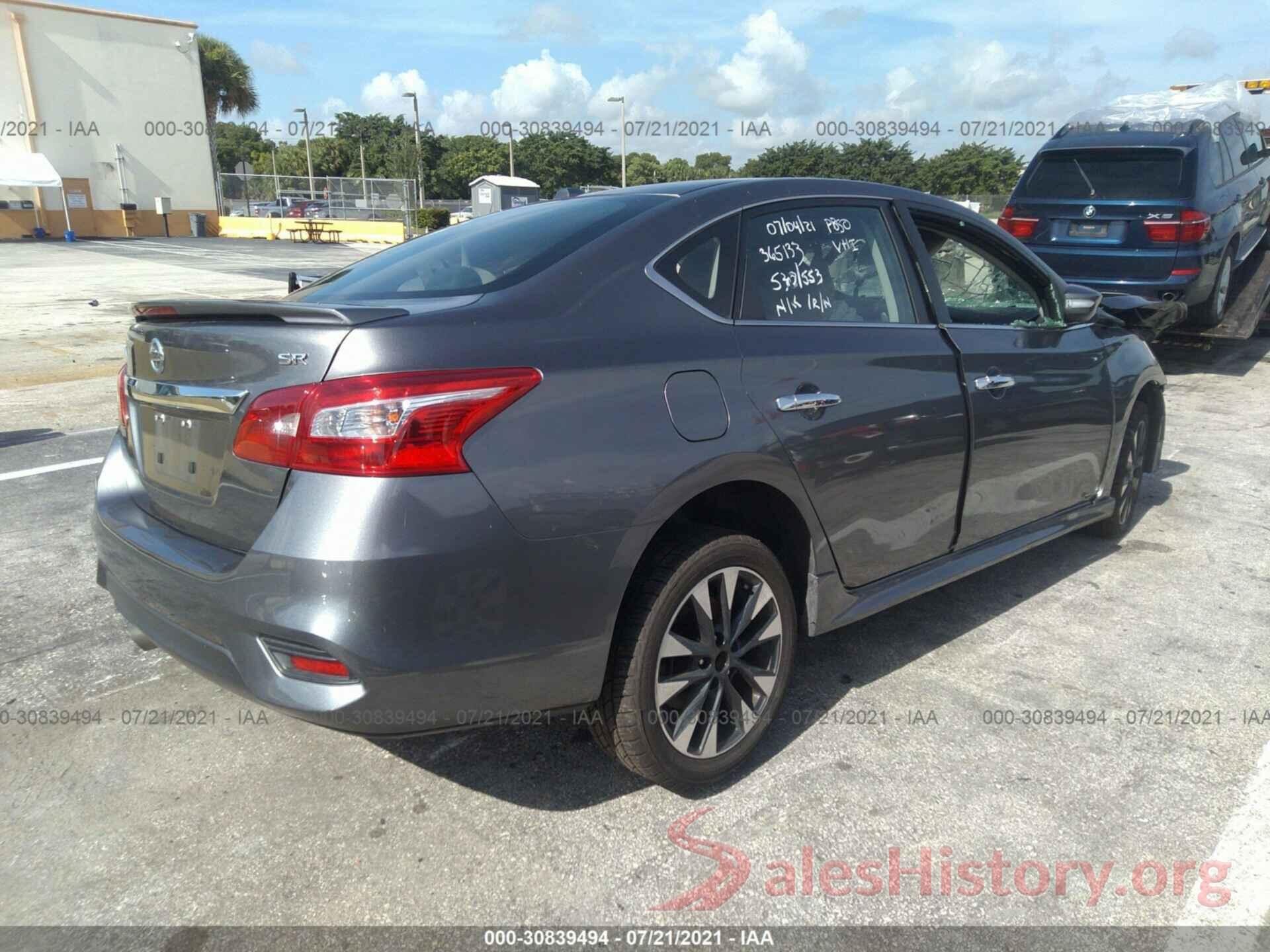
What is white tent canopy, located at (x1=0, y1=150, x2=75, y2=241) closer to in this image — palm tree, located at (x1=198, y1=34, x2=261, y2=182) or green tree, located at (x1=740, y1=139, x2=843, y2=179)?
palm tree, located at (x1=198, y1=34, x2=261, y2=182)

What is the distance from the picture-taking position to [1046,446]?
3.84m

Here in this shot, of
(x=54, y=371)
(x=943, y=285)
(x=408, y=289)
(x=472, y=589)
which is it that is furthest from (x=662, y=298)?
(x=54, y=371)

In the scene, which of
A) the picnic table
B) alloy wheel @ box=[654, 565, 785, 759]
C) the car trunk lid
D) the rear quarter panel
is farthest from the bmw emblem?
the picnic table

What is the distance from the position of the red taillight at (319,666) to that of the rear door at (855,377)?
4.13 feet

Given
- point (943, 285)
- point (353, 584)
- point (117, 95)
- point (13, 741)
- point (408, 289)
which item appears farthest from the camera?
point (117, 95)

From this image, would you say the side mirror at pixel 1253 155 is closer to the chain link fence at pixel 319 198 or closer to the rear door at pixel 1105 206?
the rear door at pixel 1105 206

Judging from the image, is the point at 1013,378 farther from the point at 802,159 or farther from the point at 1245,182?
the point at 802,159

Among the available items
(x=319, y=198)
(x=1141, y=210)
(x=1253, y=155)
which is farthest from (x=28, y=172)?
(x=1253, y=155)

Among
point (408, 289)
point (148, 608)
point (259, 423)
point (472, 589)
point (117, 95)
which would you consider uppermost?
point (117, 95)

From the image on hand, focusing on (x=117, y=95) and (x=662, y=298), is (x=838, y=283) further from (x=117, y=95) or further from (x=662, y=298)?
(x=117, y=95)

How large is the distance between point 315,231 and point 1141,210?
101ft

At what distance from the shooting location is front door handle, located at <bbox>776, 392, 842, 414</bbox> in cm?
270

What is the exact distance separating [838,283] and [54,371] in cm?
846

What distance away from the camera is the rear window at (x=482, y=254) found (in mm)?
2619
